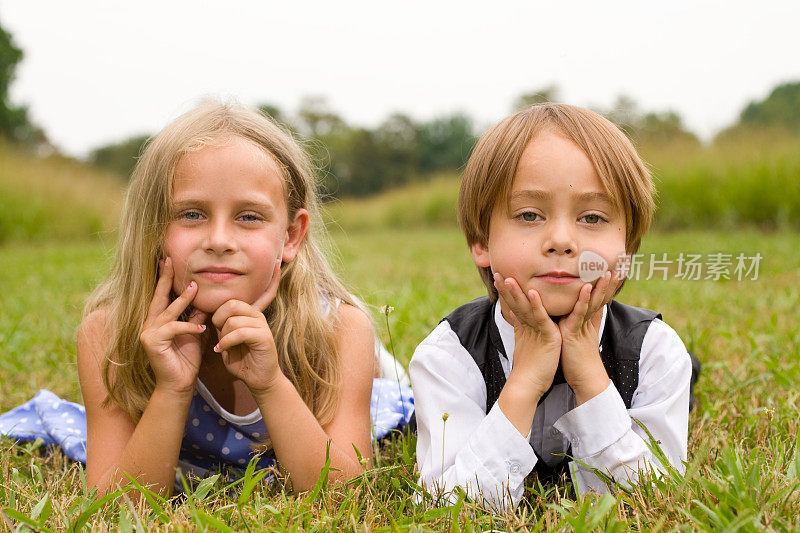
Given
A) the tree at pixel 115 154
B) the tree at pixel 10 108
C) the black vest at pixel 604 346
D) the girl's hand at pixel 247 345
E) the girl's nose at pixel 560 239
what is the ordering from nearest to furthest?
the girl's nose at pixel 560 239, the girl's hand at pixel 247 345, the black vest at pixel 604 346, the tree at pixel 10 108, the tree at pixel 115 154

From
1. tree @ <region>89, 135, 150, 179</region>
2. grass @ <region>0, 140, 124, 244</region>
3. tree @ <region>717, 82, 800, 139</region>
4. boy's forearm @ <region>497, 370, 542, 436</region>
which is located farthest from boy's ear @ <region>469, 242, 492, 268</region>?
tree @ <region>89, 135, 150, 179</region>

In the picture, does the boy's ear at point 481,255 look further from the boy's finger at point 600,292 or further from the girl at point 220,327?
the girl at point 220,327

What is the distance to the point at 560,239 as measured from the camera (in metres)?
1.47

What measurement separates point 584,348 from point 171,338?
1.00m

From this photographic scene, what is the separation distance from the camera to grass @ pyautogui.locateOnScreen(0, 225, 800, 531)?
1.33 metres

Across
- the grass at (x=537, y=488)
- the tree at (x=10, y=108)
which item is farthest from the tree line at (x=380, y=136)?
the grass at (x=537, y=488)

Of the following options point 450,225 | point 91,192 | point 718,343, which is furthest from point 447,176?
point 718,343

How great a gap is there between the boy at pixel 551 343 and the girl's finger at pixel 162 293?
2.19ft

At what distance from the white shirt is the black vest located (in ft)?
0.06

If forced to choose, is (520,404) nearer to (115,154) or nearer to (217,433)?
(217,433)

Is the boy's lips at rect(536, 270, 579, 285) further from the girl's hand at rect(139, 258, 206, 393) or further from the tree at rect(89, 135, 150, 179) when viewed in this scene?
the tree at rect(89, 135, 150, 179)

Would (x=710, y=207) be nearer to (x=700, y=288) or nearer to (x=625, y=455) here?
(x=700, y=288)

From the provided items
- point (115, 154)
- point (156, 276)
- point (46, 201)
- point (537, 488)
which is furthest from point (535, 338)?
point (115, 154)

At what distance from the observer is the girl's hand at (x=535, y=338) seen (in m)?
1.50
